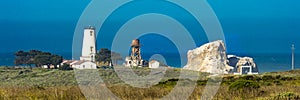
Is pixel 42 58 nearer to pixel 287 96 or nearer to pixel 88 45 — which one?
pixel 88 45

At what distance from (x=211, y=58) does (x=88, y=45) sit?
28964 millimetres

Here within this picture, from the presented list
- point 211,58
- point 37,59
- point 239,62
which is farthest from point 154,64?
point 239,62

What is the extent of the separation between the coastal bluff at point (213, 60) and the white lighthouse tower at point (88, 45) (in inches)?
935

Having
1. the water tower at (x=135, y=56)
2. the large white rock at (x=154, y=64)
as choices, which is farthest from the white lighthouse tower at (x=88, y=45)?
the large white rock at (x=154, y=64)

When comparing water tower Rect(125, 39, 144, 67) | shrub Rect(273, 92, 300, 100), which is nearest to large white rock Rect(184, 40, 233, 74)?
water tower Rect(125, 39, 144, 67)

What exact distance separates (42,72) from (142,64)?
32.9 metres

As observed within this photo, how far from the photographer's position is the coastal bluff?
134 meters

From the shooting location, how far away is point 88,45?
449ft

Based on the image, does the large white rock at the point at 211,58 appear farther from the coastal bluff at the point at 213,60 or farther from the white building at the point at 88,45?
the white building at the point at 88,45

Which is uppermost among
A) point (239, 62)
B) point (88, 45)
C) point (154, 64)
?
point (88, 45)

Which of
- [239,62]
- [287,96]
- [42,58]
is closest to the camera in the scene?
[287,96]

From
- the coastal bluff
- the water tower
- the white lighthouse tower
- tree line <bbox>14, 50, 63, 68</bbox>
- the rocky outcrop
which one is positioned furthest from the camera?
the rocky outcrop

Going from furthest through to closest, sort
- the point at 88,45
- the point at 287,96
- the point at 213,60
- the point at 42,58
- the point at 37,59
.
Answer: the point at 88,45, the point at 213,60, the point at 37,59, the point at 42,58, the point at 287,96

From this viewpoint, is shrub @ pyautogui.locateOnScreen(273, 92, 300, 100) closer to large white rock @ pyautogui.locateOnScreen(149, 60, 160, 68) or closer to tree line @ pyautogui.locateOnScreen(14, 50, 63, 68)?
large white rock @ pyautogui.locateOnScreen(149, 60, 160, 68)
